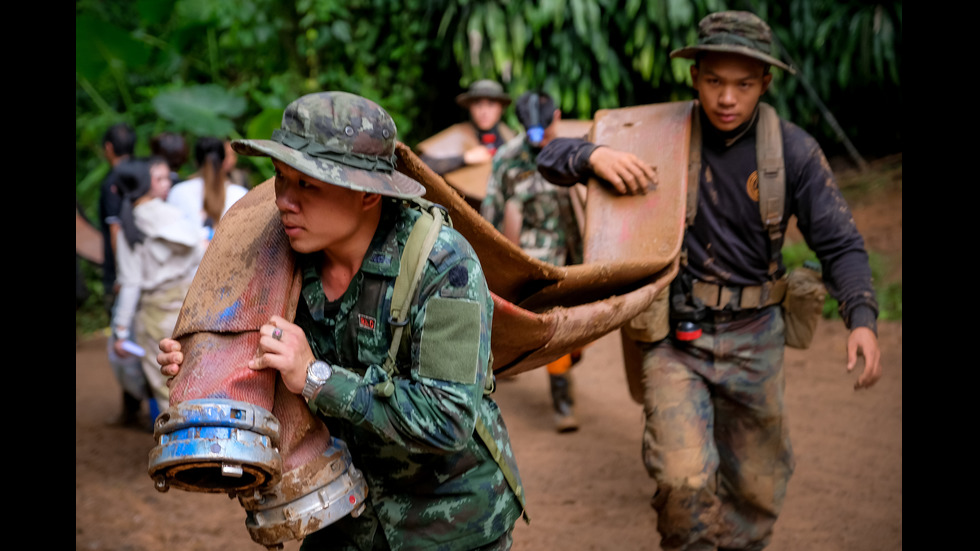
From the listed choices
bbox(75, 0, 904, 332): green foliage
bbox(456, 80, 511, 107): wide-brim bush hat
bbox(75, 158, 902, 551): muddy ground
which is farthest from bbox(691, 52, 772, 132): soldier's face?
bbox(75, 0, 904, 332): green foliage

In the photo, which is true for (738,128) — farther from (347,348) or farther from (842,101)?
(842,101)

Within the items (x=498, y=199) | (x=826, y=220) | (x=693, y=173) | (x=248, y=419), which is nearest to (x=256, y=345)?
(x=248, y=419)

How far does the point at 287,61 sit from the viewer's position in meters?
11.3

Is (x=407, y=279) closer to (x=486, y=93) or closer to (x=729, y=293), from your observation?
(x=729, y=293)

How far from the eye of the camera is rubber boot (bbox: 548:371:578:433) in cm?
649

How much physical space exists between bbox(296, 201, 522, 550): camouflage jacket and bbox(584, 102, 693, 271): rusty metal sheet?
1.32 meters

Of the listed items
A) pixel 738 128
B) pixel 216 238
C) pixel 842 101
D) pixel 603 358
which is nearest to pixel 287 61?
pixel 603 358

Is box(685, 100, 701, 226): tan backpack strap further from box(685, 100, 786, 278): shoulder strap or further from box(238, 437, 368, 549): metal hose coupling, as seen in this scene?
box(238, 437, 368, 549): metal hose coupling

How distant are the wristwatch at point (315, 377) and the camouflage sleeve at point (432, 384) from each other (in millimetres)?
18

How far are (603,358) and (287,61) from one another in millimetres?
5723

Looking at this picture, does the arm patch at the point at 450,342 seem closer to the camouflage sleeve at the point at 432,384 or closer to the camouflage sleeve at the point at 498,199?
the camouflage sleeve at the point at 432,384

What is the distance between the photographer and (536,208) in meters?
6.30

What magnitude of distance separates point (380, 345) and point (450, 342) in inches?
9.1

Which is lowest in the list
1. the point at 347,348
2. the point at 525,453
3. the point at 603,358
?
the point at 603,358
